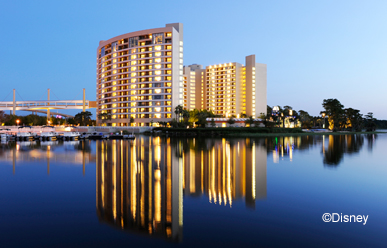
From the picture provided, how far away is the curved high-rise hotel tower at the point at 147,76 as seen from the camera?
5108 inches

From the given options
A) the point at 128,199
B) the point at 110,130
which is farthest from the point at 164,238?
the point at 110,130

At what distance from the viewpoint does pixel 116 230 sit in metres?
8.98

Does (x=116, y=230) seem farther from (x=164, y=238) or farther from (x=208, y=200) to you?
(x=208, y=200)

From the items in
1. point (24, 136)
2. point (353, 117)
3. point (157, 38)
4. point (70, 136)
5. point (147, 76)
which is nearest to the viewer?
point (24, 136)

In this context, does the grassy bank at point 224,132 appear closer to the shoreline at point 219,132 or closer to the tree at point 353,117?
the shoreline at point 219,132

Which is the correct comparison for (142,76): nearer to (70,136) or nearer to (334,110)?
(70,136)

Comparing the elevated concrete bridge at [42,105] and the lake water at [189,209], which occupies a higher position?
the elevated concrete bridge at [42,105]

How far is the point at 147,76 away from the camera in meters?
132

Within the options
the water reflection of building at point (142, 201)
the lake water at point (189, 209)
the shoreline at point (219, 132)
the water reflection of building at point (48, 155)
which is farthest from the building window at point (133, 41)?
the water reflection of building at point (142, 201)

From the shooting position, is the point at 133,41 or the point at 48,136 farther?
the point at 133,41

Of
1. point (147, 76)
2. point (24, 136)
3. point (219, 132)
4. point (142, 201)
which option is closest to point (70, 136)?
point (24, 136)

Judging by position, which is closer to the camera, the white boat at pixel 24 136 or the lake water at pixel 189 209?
the lake water at pixel 189 209

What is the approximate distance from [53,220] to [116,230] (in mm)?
2836

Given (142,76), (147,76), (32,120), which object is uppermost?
(142,76)
